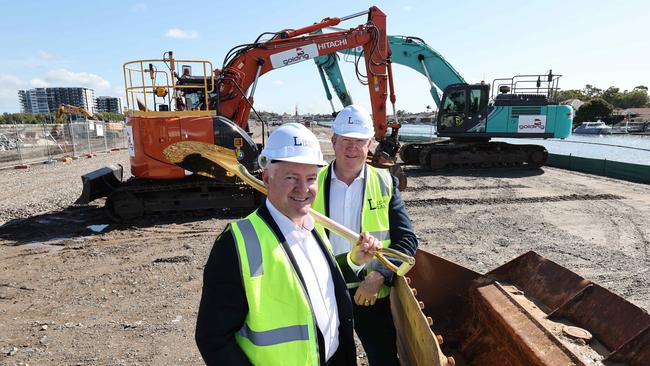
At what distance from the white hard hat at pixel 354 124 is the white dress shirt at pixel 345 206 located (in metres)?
0.27

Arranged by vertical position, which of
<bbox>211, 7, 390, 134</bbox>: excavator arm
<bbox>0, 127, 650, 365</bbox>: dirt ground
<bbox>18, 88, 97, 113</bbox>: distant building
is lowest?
<bbox>0, 127, 650, 365</bbox>: dirt ground

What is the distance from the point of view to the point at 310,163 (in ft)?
5.40

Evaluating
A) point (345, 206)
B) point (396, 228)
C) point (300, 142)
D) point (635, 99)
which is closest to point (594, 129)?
point (396, 228)

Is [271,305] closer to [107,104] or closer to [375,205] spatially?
[375,205]

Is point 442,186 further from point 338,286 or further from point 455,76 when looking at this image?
point 338,286

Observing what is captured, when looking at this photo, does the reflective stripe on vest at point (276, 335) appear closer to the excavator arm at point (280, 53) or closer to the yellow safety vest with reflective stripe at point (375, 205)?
the yellow safety vest with reflective stripe at point (375, 205)

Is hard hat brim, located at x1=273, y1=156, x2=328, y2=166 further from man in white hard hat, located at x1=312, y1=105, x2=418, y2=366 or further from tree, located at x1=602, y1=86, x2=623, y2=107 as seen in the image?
tree, located at x1=602, y1=86, x2=623, y2=107

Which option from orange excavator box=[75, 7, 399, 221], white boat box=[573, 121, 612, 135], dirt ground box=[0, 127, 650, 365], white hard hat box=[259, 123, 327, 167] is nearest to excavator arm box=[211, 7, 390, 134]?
orange excavator box=[75, 7, 399, 221]

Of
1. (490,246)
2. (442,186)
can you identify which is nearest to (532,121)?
(442,186)

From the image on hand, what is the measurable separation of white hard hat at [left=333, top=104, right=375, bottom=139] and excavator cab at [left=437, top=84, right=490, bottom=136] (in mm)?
13131

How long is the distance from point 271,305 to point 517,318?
232 cm

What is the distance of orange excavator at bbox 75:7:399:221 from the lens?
777 cm

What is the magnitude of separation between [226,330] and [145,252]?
572 centimetres

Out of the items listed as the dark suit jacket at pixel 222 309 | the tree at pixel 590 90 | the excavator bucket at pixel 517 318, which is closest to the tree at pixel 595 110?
the tree at pixel 590 90
